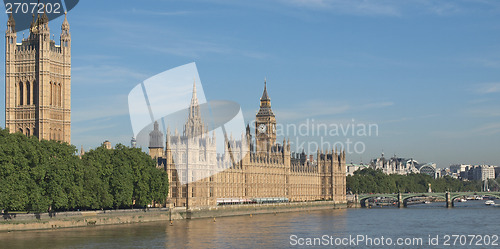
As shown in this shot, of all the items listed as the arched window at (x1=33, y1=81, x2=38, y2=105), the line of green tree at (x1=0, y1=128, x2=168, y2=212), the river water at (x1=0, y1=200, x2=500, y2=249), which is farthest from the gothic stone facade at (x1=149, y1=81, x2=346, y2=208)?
the arched window at (x1=33, y1=81, x2=38, y2=105)

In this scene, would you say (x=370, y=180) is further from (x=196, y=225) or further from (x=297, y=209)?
(x=196, y=225)

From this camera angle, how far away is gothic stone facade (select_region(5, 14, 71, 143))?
330ft

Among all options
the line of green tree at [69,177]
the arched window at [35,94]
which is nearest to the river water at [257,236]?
the line of green tree at [69,177]

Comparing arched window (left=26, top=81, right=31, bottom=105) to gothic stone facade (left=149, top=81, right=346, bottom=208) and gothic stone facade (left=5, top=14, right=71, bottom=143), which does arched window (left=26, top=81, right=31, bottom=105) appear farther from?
gothic stone facade (left=149, top=81, right=346, bottom=208)

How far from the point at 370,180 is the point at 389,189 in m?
7.24

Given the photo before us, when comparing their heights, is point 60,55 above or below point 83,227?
above

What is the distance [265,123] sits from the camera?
15800 cm

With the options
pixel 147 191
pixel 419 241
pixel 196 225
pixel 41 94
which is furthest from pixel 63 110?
pixel 419 241

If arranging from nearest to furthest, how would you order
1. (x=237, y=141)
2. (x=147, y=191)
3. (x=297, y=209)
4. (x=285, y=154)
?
(x=147, y=191), (x=237, y=141), (x=297, y=209), (x=285, y=154)

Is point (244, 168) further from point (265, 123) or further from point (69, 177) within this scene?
point (69, 177)

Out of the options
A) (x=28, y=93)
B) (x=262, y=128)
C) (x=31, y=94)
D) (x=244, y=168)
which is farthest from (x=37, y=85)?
(x=262, y=128)

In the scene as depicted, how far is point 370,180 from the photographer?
182 meters

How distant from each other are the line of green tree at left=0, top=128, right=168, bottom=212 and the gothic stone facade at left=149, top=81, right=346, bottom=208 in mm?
9777

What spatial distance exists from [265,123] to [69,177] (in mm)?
91766
